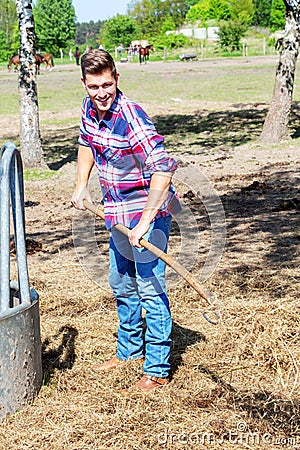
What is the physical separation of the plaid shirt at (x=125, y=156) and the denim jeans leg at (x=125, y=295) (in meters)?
0.18

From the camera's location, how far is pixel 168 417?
3301 millimetres

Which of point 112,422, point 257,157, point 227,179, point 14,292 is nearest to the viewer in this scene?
point 112,422

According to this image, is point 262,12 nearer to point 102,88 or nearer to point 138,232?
point 102,88

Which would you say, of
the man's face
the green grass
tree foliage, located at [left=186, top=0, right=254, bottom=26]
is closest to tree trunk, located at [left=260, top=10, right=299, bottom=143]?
the green grass

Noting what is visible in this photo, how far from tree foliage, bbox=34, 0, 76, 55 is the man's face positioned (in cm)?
7893

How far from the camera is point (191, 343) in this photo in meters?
4.18

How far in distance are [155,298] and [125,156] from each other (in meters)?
0.76

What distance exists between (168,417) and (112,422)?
0.28 m

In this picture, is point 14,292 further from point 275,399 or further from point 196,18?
point 196,18

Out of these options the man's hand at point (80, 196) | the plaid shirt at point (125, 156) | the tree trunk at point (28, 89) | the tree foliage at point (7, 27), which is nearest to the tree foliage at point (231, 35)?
the tree foliage at point (7, 27)

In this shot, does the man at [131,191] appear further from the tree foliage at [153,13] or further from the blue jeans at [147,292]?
the tree foliage at [153,13]

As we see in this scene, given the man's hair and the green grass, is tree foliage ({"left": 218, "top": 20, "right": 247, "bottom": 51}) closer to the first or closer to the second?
the green grass

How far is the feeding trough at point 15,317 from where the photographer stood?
3.22m

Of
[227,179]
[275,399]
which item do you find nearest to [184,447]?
[275,399]
